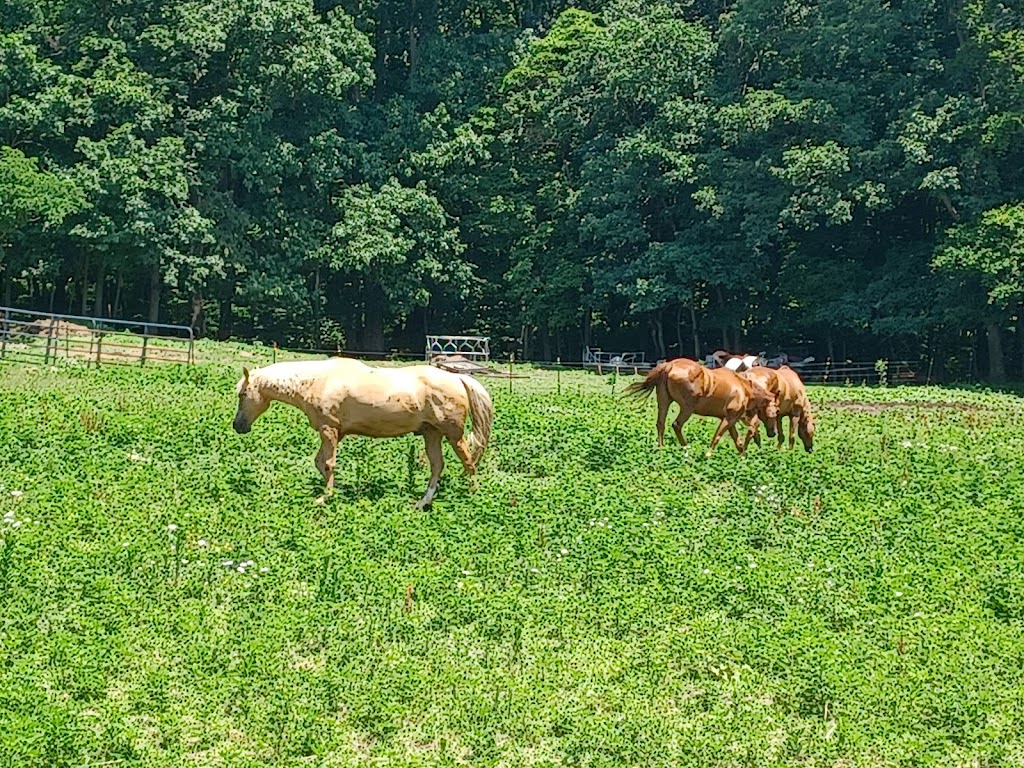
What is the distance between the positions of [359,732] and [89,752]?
1.65 m

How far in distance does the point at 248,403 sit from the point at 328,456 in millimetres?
1477

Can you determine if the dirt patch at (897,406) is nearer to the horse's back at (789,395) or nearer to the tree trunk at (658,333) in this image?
the horse's back at (789,395)

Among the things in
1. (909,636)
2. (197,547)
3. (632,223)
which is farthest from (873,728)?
(632,223)

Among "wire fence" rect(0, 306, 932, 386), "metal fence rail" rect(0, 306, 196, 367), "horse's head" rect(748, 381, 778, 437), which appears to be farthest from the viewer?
"wire fence" rect(0, 306, 932, 386)

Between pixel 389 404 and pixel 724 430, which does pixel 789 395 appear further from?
pixel 389 404

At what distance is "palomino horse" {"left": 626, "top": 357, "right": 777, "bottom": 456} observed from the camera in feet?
55.8

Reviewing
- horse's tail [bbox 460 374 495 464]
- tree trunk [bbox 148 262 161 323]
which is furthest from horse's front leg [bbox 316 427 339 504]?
tree trunk [bbox 148 262 161 323]

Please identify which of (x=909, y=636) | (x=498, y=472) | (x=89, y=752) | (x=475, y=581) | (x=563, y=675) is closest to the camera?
(x=89, y=752)

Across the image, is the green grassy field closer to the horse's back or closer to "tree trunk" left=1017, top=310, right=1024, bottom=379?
the horse's back

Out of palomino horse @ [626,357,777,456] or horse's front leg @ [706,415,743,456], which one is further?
palomino horse @ [626,357,777,456]

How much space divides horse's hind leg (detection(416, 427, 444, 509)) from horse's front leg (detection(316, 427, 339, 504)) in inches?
41.6

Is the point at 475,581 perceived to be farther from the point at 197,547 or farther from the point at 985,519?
the point at 985,519

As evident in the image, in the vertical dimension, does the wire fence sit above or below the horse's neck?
above

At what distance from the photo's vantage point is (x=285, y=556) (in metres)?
10.4
